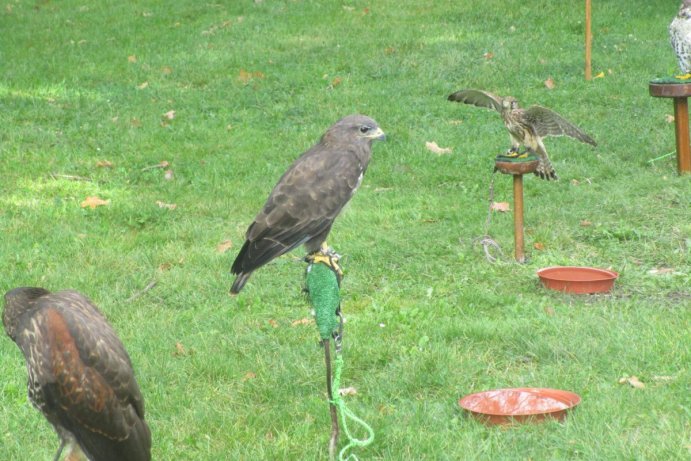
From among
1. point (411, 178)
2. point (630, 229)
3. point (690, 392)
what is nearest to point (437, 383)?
point (690, 392)

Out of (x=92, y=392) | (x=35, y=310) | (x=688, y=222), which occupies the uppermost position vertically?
(x=35, y=310)

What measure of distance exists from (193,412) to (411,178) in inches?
182

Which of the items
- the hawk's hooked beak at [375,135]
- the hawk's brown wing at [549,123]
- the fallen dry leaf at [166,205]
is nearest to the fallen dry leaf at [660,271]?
the hawk's brown wing at [549,123]

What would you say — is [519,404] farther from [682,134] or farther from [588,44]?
[588,44]

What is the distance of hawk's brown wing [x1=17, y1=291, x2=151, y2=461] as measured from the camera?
12.4 feet

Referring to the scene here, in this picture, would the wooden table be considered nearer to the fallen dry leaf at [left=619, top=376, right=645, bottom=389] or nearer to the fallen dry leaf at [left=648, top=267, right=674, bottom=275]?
the fallen dry leaf at [left=648, top=267, right=674, bottom=275]

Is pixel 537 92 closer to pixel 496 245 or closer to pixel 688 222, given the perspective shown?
pixel 688 222

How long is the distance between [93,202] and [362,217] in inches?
93.6

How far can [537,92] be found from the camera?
1155cm

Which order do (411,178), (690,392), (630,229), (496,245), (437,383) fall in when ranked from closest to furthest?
1. (690,392)
2. (437,383)
3. (496,245)
4. (630,229)
5. (411,178)

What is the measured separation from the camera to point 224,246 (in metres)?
7.93

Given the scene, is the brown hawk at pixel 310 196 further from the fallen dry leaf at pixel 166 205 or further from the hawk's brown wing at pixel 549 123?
the fallen dry leaf at pixel 166 205

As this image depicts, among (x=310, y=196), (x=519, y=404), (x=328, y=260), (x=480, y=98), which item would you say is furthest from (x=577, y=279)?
(x=328, y=260)

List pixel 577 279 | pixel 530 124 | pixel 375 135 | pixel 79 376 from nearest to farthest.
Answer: pixel 79 376 < pixel 375 135 < pixel 577 279 < pixel 530 124
